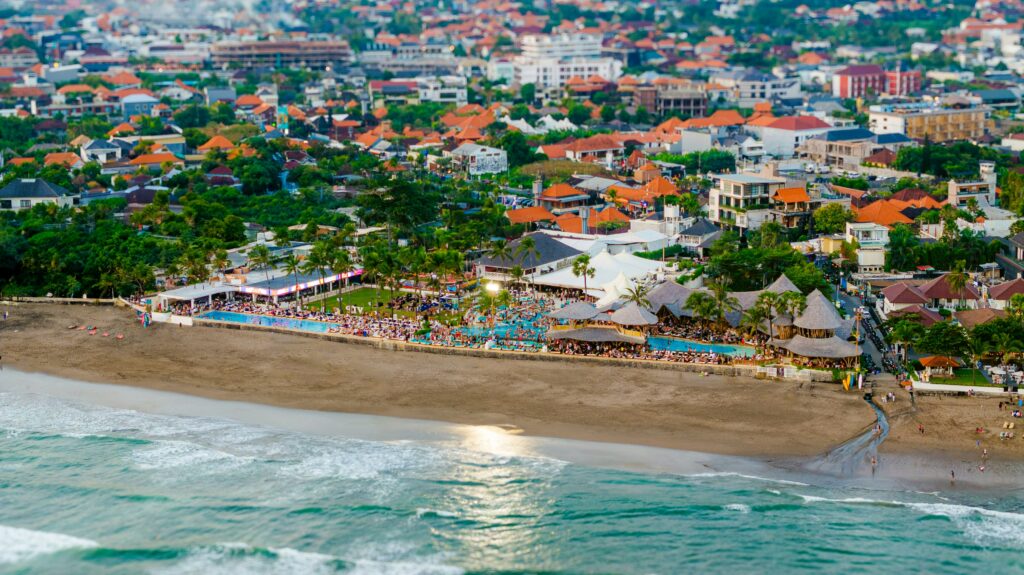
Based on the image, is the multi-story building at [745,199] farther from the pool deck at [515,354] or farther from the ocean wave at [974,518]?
the ocean wave at [974,518]

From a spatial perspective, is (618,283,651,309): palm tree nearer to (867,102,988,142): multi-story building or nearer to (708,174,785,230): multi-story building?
(708,174,785,230): multi-story building

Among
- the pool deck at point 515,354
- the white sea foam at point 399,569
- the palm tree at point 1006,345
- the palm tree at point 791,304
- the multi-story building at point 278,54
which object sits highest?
the multi-story building at point 278,54

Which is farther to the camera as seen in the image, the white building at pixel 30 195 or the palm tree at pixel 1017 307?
the white building at pixel 30 195

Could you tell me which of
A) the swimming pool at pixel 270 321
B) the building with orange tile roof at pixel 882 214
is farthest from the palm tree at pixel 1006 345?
the swimming pool at pixel 270 321

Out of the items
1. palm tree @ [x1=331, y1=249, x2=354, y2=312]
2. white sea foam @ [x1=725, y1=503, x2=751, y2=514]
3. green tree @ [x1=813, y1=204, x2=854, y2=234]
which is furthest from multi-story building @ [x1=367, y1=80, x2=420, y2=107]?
white sea foam @ [x1=725, y1=503, x2=751, y2=514]

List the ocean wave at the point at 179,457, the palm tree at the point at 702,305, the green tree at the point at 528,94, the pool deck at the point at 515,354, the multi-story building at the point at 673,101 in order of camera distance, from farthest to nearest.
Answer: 1. the green tree at the point at 528,94
2. the multi-story building at the point at 673,101
3. the palm tree at the point at 702,305
4. the pool deck at the point at 515,354
5. the ocean wave at the point at 179,457

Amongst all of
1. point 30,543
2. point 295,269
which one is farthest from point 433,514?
point 295,269
